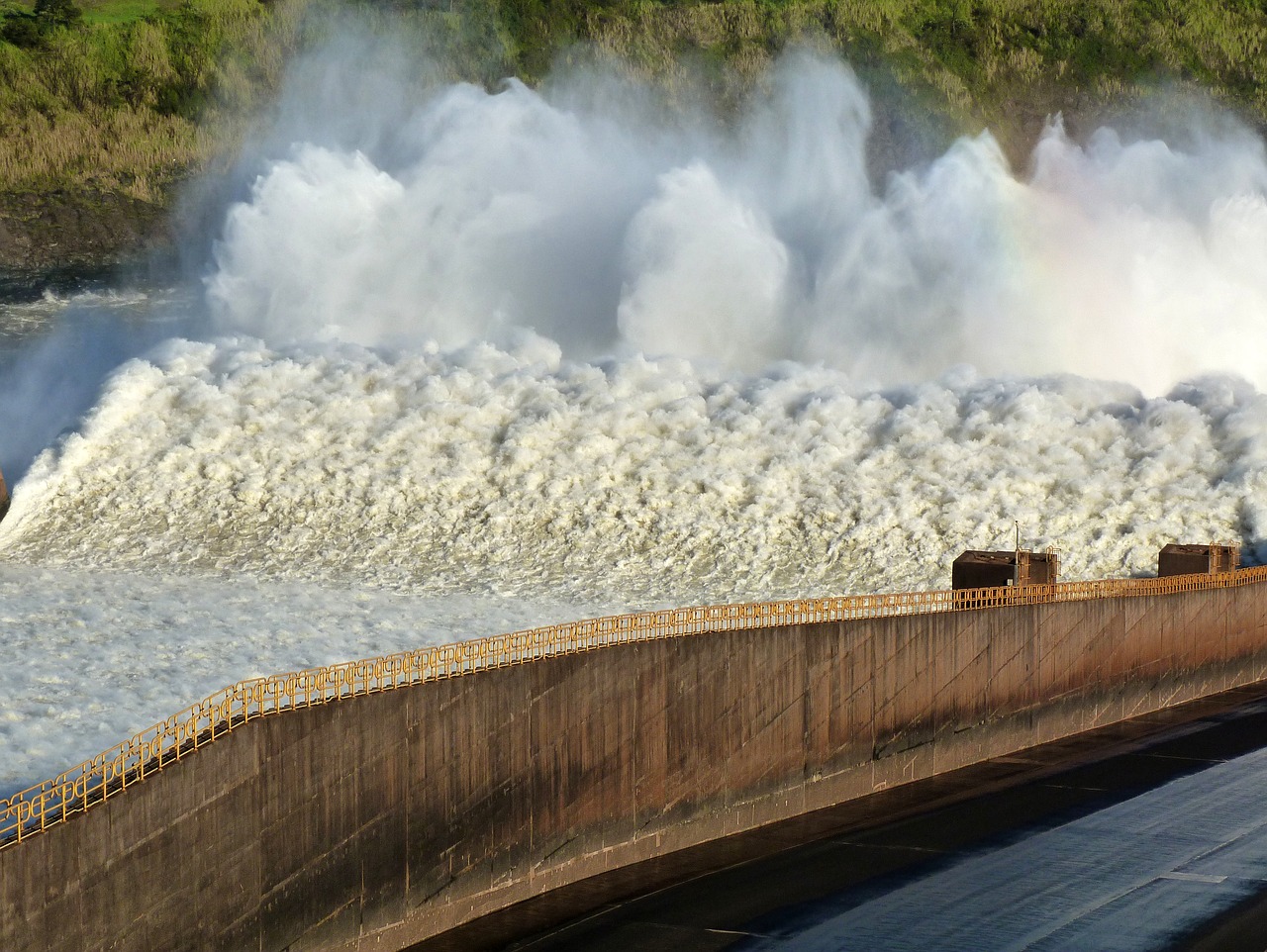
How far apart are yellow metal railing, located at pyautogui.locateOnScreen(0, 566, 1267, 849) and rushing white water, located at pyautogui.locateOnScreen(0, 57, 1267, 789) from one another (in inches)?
121

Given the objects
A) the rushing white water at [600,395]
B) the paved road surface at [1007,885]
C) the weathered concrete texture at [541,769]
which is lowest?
the paved road surface at [1007,885]

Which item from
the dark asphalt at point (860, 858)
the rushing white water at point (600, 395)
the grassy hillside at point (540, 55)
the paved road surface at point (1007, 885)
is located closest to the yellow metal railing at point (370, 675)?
the dark asphalt at point (860, 858)

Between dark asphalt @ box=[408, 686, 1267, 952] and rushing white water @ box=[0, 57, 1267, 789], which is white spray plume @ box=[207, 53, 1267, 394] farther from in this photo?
dark asphalt @ box=[408, 686, 1267, 952]

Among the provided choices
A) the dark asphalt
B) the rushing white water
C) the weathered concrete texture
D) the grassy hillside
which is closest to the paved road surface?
the dark asphalt

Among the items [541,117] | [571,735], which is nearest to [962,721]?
[571,735]

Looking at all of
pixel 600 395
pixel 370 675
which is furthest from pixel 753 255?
pixel 370 675

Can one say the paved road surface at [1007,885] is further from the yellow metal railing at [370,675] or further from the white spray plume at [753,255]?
the white spray plume at [753,255]

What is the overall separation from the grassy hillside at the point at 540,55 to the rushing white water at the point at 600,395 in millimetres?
34752

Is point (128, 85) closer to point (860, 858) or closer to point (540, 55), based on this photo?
point (540, 55)

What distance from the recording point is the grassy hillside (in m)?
95.6

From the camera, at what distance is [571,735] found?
21516 mm

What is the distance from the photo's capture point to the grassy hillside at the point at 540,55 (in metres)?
95.6

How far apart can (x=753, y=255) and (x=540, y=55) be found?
169ft

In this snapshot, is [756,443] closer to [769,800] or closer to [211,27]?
[769,800]
